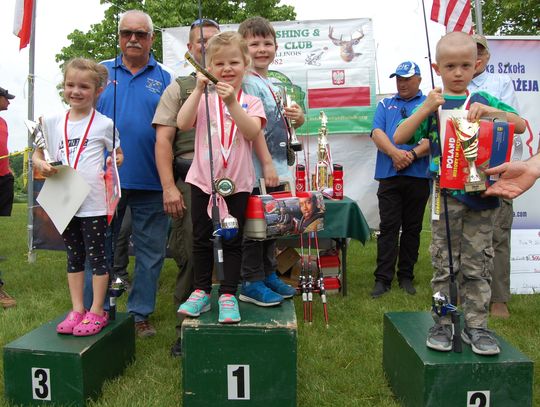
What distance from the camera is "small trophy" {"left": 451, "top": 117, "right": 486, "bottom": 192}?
7.34 ft

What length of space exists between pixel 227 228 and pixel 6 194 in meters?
3.42

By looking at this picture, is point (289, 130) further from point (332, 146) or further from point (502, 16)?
point (502, 16)

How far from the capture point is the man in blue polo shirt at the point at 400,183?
14.6ft

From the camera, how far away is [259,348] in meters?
2.30

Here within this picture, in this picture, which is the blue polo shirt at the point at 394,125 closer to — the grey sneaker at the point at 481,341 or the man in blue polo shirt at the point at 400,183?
the man in blue polo shirt at the point at 400,183

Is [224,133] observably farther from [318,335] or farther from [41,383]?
[318,335]

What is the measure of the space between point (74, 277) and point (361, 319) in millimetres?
2095

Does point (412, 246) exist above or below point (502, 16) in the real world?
below

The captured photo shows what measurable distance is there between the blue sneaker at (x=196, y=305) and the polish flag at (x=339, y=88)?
442cm

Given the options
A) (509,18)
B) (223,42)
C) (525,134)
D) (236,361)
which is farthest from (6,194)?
(509,18)

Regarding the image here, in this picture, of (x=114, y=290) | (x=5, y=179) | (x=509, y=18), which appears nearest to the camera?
(x=114, y=290)

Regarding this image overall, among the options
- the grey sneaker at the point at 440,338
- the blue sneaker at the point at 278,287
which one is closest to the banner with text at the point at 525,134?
the blue sneaker at the point at 278,287

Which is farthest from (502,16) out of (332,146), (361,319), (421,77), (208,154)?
(208,154)

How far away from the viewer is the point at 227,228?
2.31 meters
